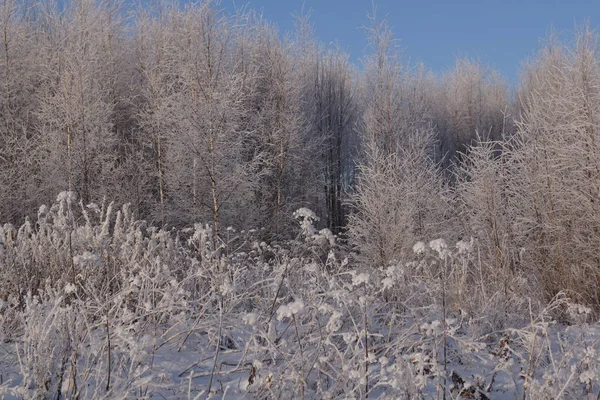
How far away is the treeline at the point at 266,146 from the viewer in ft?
23.7

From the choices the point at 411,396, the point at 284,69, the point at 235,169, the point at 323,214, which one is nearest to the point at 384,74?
the point at 284,69

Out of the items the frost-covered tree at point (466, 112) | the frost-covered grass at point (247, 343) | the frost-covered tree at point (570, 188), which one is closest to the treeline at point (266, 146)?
the frost-covered tree at point (570, 188)

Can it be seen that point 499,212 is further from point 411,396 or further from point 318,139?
point 318,139

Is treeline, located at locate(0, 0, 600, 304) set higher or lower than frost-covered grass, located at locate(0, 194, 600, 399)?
higher

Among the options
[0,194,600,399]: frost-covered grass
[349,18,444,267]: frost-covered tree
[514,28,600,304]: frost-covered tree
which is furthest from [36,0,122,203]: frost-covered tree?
[514,28,600,304]: frost-covered tree

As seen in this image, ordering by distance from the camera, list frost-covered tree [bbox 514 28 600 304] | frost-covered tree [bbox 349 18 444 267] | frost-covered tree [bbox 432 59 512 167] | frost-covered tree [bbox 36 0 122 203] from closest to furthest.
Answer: frost-covered tree [bbox 514 28 600 304] → frost-covered tree [bbox 349 18 444 267] → frost-covered tree [bbox 36 0 122 203] → frost-covered tree [bbox 432 59 512 167]

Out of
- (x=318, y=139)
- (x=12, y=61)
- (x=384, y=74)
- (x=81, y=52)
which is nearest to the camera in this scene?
(x=81, y=52)

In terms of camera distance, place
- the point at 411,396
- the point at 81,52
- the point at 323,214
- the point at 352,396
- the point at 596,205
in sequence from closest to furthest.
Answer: the point at 352,396
the point at 411,396
the point at 596,205
the point at 81,52
the point at 323,214

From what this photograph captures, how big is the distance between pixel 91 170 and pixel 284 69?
788cm

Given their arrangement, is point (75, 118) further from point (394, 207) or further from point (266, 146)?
point (394, 207)

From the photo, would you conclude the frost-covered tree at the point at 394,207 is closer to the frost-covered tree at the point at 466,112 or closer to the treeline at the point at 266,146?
the treeline at the point at 266,146

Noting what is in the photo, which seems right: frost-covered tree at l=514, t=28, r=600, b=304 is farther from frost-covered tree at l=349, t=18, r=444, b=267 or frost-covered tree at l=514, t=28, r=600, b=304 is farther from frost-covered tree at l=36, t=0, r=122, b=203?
frost-covered tree at l=36, t=0, r=122, b=203

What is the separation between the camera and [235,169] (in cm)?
1431

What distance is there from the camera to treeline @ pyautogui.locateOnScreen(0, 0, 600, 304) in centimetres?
723
